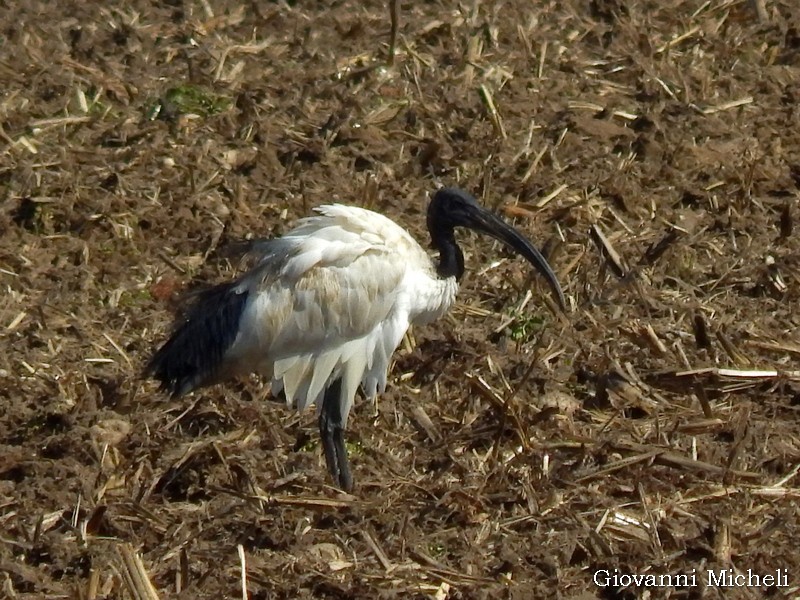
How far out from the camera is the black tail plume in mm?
7902

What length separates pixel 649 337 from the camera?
8.53 metres

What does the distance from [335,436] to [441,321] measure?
4.86 ft

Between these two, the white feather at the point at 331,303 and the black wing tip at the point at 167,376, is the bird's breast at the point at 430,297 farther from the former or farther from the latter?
the black wing tip at the point at 167,376

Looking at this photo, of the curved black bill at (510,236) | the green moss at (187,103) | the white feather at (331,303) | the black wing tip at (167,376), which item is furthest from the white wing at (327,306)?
the green moss at (187,103)

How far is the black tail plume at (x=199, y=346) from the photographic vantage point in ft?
25.9

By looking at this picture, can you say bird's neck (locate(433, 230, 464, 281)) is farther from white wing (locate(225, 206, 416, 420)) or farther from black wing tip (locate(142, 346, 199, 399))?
black wing tip (locate(142, 346, 199, 399))

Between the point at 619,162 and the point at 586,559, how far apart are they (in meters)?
4.18

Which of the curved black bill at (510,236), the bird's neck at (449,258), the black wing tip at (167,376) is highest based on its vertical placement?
the curved black bill at (510,236)

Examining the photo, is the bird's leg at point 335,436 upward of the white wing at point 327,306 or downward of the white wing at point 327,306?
downward

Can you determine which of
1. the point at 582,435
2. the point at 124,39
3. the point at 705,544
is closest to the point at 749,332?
the point at 582,435

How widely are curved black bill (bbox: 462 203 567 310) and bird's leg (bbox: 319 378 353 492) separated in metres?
1.07

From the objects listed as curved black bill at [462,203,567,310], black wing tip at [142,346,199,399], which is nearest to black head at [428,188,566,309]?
curved black bill at [462,203,567,310]

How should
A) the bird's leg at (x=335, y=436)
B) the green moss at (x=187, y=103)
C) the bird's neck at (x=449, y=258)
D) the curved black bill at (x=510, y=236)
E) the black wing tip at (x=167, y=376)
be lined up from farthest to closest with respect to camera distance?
1. the green moss at (x=187, y=103)
2. the bird's neck at (x=449, y=258)
3. the curved black bill at (x=510, y=236)
4. the black wing tip at (x=167, y=376)
5. the bird's leg at (x=335, y=436)

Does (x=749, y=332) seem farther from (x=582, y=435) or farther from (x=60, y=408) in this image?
(x=60, y=408)
